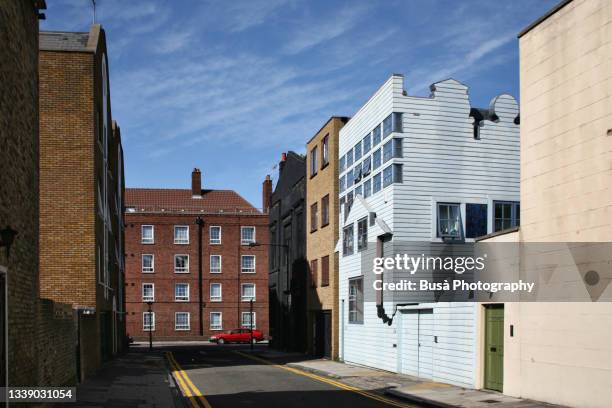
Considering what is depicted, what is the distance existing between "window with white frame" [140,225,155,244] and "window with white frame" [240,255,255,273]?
879 cm

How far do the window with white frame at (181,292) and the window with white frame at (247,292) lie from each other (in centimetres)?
523

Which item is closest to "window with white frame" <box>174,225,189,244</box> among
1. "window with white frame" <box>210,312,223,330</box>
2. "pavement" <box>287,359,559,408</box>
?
"window with white frame" <box>210,312,223,330</box>

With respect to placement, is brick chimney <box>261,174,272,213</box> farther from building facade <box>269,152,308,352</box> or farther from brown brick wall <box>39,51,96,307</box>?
brown brick wall <box>39,51,96,307</box>

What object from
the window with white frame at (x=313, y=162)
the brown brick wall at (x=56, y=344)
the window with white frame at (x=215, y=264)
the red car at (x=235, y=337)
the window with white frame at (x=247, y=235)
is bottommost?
the red car at (x=235, y=337)

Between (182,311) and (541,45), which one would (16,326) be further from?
(182,311)

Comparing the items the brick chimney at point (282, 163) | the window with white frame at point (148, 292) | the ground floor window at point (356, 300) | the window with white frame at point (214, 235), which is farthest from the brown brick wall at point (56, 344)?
the window with white frame at point (214, 235)

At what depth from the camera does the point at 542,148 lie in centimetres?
1667

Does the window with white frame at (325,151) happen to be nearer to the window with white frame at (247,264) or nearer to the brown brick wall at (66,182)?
the brown brick wall at (66,182)

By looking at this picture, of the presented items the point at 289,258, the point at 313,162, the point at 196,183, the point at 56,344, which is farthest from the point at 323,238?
the point at 196,183

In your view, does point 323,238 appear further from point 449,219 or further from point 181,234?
point 181,234

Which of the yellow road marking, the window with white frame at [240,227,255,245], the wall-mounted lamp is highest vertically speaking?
the wall-mounted lamp

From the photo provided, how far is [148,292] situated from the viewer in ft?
222

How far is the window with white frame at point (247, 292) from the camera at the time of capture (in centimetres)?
6956

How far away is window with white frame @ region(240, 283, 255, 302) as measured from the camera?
228ft
